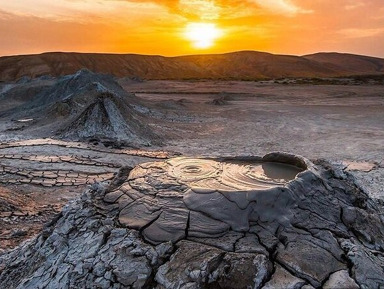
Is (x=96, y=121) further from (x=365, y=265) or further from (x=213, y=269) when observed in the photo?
(x=365, y=265)

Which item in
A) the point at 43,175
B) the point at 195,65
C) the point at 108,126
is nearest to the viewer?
the point at 43,175

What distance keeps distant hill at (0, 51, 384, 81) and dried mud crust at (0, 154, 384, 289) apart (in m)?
45.7

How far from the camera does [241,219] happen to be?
9.62 ft

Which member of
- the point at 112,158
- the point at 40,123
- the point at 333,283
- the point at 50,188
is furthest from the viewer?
the point at 40,123

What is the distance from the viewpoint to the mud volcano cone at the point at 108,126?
1048 cm

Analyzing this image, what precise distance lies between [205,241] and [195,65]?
6553cm

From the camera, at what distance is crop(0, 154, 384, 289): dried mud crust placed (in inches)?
101

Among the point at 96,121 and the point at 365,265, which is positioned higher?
the point at 365,265

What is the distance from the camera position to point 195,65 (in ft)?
219

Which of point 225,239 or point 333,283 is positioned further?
point 225,239

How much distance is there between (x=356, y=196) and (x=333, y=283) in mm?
1502

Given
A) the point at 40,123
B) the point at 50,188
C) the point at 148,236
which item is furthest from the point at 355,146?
the point at 40,123

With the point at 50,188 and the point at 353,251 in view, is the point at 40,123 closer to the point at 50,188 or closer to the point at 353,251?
the point at 50,188

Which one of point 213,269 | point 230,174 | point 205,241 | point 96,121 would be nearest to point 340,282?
point 213,269
